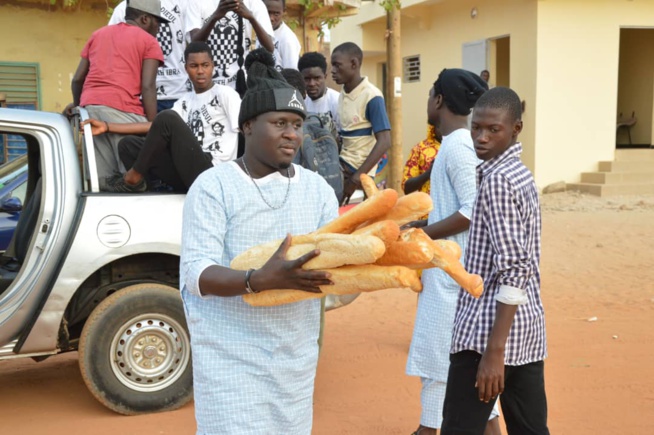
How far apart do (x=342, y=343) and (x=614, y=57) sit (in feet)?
34.3

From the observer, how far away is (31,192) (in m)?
4.69

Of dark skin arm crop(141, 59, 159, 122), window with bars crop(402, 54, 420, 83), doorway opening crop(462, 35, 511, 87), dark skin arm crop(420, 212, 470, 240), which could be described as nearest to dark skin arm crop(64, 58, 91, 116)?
dark skin arm crop(141, 59, 159, 122)

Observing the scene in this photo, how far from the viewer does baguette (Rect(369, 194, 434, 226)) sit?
2062mm

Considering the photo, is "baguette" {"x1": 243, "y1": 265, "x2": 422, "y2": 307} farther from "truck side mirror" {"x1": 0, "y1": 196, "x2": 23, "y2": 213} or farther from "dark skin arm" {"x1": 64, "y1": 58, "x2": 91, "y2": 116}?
"dark skin arm" {"x1": 64, "y1": 58, "x2": 91, "y2": 116}

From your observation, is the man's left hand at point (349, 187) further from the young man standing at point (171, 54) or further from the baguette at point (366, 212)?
the baguette at point (366, 212)

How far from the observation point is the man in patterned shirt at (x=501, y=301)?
252 centimetres

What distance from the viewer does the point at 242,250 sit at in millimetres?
2320

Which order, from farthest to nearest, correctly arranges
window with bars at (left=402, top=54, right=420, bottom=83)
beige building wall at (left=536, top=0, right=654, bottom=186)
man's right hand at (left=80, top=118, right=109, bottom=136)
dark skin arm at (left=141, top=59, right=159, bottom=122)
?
window with bars at (left=402, top=54, right=420, bottom=83), beige building wall at (left=536, top=0, right=654, bottom=186), dark skin arm at (left=141, top=59, right=159, bottom=122), man's right hand at (left=80, top=118, right=109, bottom=136)

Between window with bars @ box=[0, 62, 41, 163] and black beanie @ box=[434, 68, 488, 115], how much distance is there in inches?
341

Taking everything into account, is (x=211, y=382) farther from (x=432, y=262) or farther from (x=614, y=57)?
(x=614, y=57)

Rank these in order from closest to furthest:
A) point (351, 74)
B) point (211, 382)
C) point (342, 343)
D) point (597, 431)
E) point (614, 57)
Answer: point (211, 382) < point (597, 431) < point (351, 74) < point (342, 343) < point (614, 57)

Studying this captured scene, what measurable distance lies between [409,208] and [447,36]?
14.7 m

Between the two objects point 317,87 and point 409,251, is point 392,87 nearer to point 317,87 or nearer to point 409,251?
point 317,87

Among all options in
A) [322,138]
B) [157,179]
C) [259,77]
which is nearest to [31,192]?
[157,179]
